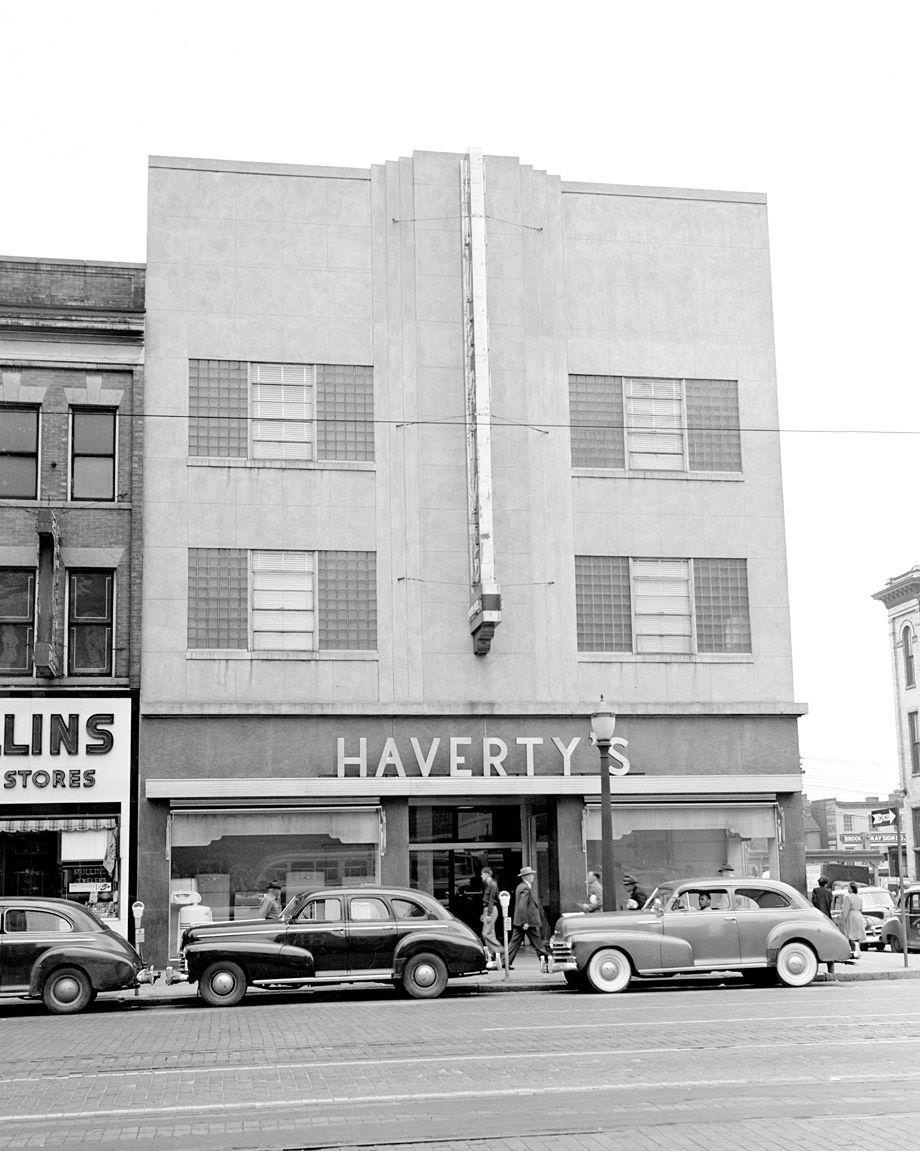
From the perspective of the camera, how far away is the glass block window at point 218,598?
91.1ft

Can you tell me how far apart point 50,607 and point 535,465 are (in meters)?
9.74

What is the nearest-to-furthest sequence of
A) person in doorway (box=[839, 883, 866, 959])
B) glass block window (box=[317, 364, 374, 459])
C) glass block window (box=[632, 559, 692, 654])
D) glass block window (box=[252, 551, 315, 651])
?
person in doorway (box=[839, 883, 866, 959]) → glass block window (box=[252, 551, 315, 651]) → glass block window (box=[317, 364, 374, 459]) → glass block window (box=[632, 559, 692, 654])

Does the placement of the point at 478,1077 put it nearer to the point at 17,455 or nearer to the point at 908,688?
the point at 17,455

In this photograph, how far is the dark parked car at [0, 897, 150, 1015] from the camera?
66.9ft

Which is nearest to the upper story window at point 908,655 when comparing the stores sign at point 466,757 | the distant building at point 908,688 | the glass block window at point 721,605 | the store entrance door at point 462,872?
the distant building at point 908,688

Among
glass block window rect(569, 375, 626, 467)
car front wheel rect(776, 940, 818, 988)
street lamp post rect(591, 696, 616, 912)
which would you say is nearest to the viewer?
car front wheel rect(776, 940, 818, 988)

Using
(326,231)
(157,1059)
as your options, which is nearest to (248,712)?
(326,231)

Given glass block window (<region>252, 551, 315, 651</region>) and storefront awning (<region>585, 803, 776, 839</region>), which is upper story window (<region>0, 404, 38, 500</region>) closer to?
glass block window (<region>252, 551, 315, 651</region>)

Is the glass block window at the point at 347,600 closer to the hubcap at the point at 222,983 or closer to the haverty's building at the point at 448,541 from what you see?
the haverty's building at the point at 448,541

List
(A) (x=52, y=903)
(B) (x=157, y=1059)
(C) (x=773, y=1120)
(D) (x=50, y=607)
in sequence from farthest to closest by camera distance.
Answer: (D) (x=50, y=607) → (A) (x=52, y=903) → (B) (x=157, y=1059) → (C) (x=773, y=1120)

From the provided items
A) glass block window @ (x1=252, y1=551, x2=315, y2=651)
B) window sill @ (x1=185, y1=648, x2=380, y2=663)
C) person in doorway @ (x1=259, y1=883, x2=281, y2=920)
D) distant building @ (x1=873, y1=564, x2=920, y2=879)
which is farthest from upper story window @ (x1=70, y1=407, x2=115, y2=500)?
distant building @ (x1=873, y1=564, x2=920, y2=879)

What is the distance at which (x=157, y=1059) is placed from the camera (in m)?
14.2

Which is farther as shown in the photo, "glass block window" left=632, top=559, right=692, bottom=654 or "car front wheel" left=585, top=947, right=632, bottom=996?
"glass block window" left=632, top=559, right=692, bottom=654

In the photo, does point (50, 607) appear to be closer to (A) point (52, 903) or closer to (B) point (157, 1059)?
(A) point (52, 903)
